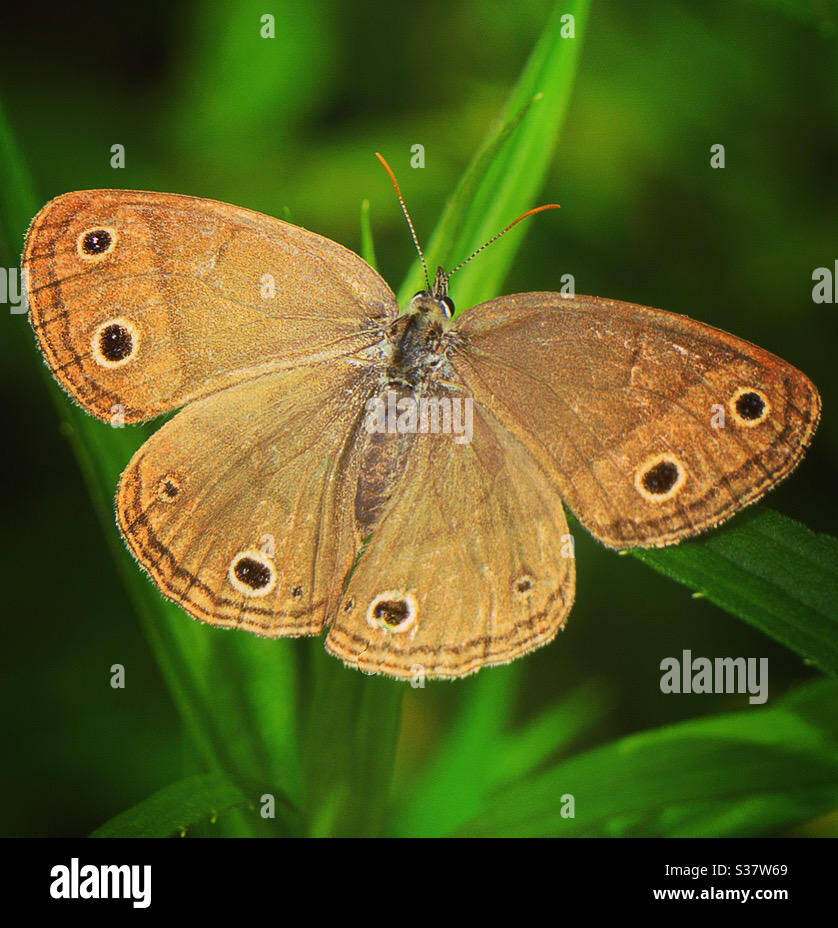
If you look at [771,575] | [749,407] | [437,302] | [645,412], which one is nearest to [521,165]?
[437,302]

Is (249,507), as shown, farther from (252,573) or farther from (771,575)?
(771,575)

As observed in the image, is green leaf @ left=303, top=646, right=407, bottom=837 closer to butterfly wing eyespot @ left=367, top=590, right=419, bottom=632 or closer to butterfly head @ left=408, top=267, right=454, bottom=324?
butterfly wing eyespot @ left=367, top=590, right=419, bottom=632

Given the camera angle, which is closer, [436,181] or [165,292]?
[165,292]

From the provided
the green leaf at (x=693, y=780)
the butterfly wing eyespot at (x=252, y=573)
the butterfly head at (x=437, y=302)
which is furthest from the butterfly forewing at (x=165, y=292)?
the green leaf at (x=693, y=780)

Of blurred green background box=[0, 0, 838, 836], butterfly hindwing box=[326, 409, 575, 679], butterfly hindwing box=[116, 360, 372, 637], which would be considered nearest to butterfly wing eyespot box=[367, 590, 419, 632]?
butterfly hindwing box=[326, 409, 575, 679]

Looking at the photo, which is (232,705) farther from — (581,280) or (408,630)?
(581,280)

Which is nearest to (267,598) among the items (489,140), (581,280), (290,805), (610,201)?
(290,805)

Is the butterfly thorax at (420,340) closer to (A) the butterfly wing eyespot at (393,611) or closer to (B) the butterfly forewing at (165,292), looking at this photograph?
(B) the butterfly forewing at (165,292)
